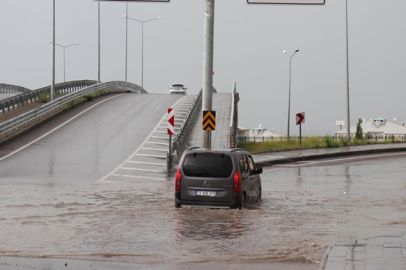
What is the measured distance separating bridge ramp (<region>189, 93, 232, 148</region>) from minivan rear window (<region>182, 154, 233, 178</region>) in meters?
15.6

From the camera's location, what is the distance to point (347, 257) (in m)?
9.27

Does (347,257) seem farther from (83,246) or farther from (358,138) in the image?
(358,138)

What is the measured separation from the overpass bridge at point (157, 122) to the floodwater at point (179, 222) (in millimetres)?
6960

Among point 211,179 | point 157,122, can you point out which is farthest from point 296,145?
point 211,179

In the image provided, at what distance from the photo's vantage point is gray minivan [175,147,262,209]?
1551cm

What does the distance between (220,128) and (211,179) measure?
24.7 metres

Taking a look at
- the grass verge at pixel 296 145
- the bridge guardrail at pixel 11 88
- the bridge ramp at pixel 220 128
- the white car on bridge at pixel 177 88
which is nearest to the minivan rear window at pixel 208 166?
the bridge ramp at pixel 220 128

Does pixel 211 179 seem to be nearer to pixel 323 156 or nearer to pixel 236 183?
pixel 236 183

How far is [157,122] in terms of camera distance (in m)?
42.2

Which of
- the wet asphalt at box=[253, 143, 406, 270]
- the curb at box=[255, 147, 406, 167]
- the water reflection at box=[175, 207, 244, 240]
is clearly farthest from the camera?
the curb at box=[255, 147, 406, 167]

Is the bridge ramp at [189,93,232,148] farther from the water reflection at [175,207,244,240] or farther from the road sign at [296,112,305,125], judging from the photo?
the water reflection at [175,207,244,240]

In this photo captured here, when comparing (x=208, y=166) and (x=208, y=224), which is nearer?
(x=208, y=224)

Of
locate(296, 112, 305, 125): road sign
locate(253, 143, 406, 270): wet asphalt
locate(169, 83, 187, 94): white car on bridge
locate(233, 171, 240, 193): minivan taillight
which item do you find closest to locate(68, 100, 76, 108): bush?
locate(296, 112, 305, 125): road sign

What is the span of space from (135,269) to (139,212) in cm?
663
